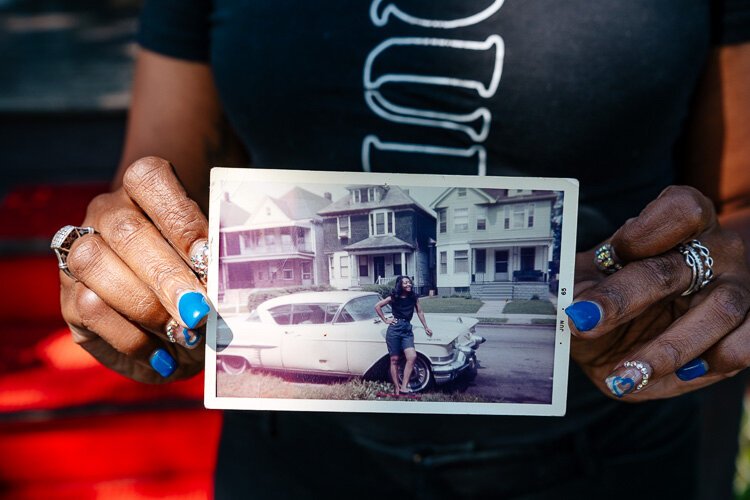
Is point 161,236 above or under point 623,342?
above

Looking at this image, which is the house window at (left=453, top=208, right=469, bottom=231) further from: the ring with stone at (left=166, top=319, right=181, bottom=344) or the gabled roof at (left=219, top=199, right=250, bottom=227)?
the ring with stone at (left=166, top=319, right=181, bottom=344)

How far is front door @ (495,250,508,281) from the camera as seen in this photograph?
801 mm

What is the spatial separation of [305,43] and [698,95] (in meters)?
0.70

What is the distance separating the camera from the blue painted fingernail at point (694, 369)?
0.73 metres

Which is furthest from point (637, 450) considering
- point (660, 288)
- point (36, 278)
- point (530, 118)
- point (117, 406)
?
point (36, 278)

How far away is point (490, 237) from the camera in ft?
2.62

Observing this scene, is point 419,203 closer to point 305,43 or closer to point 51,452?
point 305,43

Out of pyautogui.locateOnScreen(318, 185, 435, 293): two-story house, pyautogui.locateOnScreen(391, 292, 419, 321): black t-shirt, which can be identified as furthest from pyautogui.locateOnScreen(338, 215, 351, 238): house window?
pyautogui.locateOnScreen(391, 292, 419, 321): black t-shirt

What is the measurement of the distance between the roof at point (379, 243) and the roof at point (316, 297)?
0.06 m

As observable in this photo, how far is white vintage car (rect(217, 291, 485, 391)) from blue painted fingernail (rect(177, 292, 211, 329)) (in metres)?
0.10

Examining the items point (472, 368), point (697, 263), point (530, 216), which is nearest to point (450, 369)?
point (472, 368)

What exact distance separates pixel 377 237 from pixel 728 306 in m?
0.45

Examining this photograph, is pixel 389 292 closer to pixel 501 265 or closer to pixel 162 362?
pixel 501 265

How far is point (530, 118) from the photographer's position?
0.91 m
